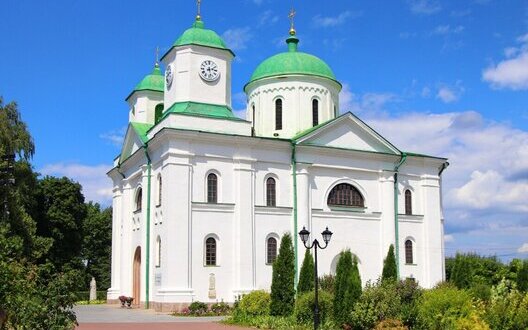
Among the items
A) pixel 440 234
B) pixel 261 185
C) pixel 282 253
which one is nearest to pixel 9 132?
pixel 261 185

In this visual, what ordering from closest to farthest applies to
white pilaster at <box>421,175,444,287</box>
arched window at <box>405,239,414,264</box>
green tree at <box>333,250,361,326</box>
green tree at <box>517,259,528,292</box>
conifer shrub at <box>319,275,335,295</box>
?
green tree at <box>333,250,361,326</box>
green tree at <box>517,259,528,292</box>
conifer shrub at <box>319,275,335,295</box>
arched window at <box>405,239,414,264</box>
white pilaster at <box>421,175,444,287</box>

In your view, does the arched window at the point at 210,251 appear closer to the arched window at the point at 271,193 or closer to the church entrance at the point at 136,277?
the arched window at the point at 271,193

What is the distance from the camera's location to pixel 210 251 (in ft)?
98.6

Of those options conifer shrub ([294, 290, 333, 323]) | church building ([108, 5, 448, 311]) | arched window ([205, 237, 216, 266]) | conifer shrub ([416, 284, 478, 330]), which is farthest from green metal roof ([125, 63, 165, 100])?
conifer shrub ([416, 284, 478, 330])

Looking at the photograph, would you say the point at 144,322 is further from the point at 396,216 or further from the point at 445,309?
the point at 396,216

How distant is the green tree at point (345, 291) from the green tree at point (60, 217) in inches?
1190

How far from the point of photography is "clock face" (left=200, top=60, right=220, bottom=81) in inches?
1255

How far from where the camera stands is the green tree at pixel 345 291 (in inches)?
790

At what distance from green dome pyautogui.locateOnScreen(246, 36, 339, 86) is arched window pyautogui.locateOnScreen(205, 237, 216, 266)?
11.4 meters

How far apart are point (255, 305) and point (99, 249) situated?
126 ft

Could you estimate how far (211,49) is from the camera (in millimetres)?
32156

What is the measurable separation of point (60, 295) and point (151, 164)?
65.6 ft

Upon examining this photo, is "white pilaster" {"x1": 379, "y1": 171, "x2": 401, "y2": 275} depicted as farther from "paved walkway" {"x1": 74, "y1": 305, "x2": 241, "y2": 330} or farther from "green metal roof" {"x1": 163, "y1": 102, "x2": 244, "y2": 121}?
"paved walkway" {"x1": 74, "y1": 305, "x2": 241, "y2": 330}

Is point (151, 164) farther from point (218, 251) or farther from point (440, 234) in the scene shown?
point (440, 234)
